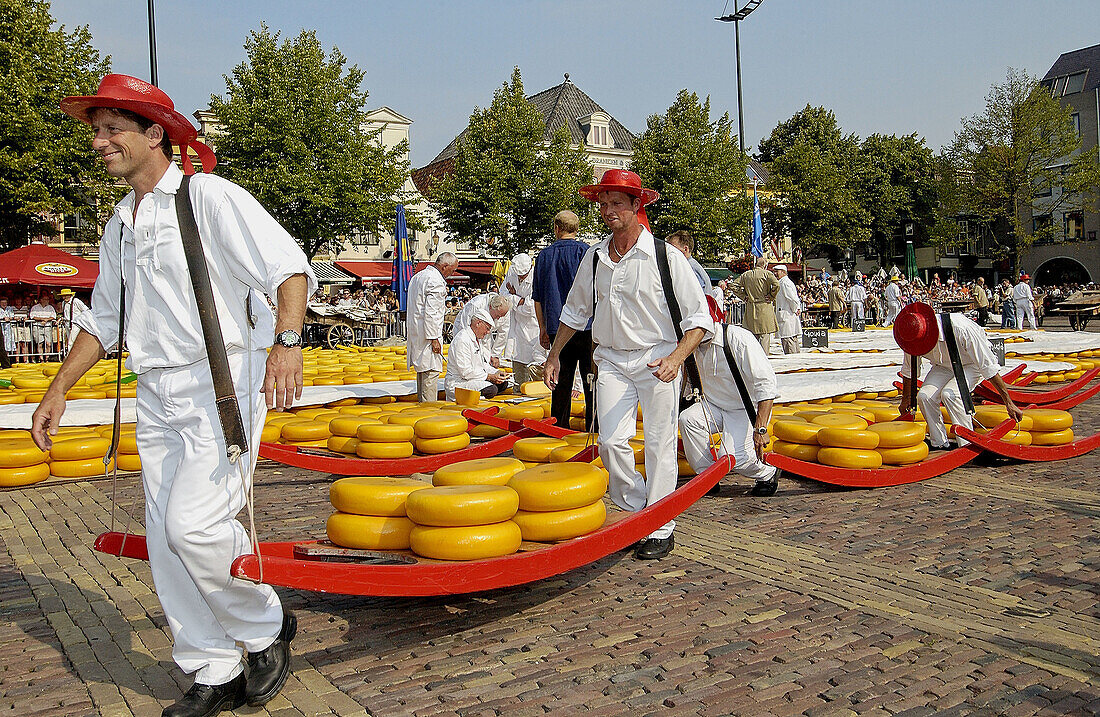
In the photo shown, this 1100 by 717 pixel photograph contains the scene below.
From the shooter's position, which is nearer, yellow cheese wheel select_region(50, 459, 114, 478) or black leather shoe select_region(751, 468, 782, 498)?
black leather shoe select_region(751, 468, 782, 498)

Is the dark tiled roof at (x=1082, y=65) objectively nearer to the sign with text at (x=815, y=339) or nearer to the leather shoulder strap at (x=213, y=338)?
the sign with text at (x=815, y=339)

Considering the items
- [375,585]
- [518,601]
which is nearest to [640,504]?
[518,601]

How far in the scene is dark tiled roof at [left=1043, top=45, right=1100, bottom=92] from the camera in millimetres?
57125

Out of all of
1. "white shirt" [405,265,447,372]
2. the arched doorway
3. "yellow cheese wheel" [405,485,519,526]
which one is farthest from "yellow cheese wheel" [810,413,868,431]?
the arched doorway

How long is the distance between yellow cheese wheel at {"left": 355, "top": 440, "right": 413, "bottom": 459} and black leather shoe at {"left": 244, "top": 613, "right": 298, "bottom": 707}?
350 cm

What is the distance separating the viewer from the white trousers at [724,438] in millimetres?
6043

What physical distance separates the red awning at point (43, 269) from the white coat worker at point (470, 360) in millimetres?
12730

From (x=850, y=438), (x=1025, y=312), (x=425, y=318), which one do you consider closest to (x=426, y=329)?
(x=425, y=318)

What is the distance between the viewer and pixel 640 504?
486cm

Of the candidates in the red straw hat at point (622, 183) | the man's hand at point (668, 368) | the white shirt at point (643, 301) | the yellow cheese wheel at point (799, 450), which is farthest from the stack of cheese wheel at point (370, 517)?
the yellow cheese wheel at point (799, 450)

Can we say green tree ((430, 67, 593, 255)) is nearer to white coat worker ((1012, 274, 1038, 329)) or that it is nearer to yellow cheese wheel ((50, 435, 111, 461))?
white coat worker ((1012, 274, 1038, 329))

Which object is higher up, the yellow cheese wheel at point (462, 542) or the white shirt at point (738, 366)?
the white shirt at point (738, 366)

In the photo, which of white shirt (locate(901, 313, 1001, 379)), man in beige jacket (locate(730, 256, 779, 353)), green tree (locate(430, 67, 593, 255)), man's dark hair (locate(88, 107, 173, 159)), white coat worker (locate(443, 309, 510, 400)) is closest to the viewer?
man's dark hair (locate(88, 107, 173, 159))

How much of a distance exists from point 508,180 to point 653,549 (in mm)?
36509
